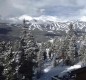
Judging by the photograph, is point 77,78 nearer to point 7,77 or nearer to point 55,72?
point 7,77

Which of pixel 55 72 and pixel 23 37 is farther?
pixel 55 72

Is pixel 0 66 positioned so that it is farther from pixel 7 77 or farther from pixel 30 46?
pixel 30 46

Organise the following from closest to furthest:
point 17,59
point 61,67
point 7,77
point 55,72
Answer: point 7,77, point 17,59, point 55,72, point 61,67

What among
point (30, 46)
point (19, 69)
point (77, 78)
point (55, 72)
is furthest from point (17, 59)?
point (55, 72)

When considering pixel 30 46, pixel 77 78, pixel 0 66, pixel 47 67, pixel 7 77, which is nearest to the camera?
pixel 77 78

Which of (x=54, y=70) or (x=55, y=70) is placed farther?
(x=54, y=70)

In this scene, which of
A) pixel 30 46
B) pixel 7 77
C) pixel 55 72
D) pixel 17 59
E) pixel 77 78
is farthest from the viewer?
pixel 55 72

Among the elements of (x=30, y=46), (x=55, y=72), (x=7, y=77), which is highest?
(x=30, y=46)

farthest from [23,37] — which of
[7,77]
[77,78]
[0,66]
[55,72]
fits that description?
[55,72]

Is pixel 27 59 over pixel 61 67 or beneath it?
over
